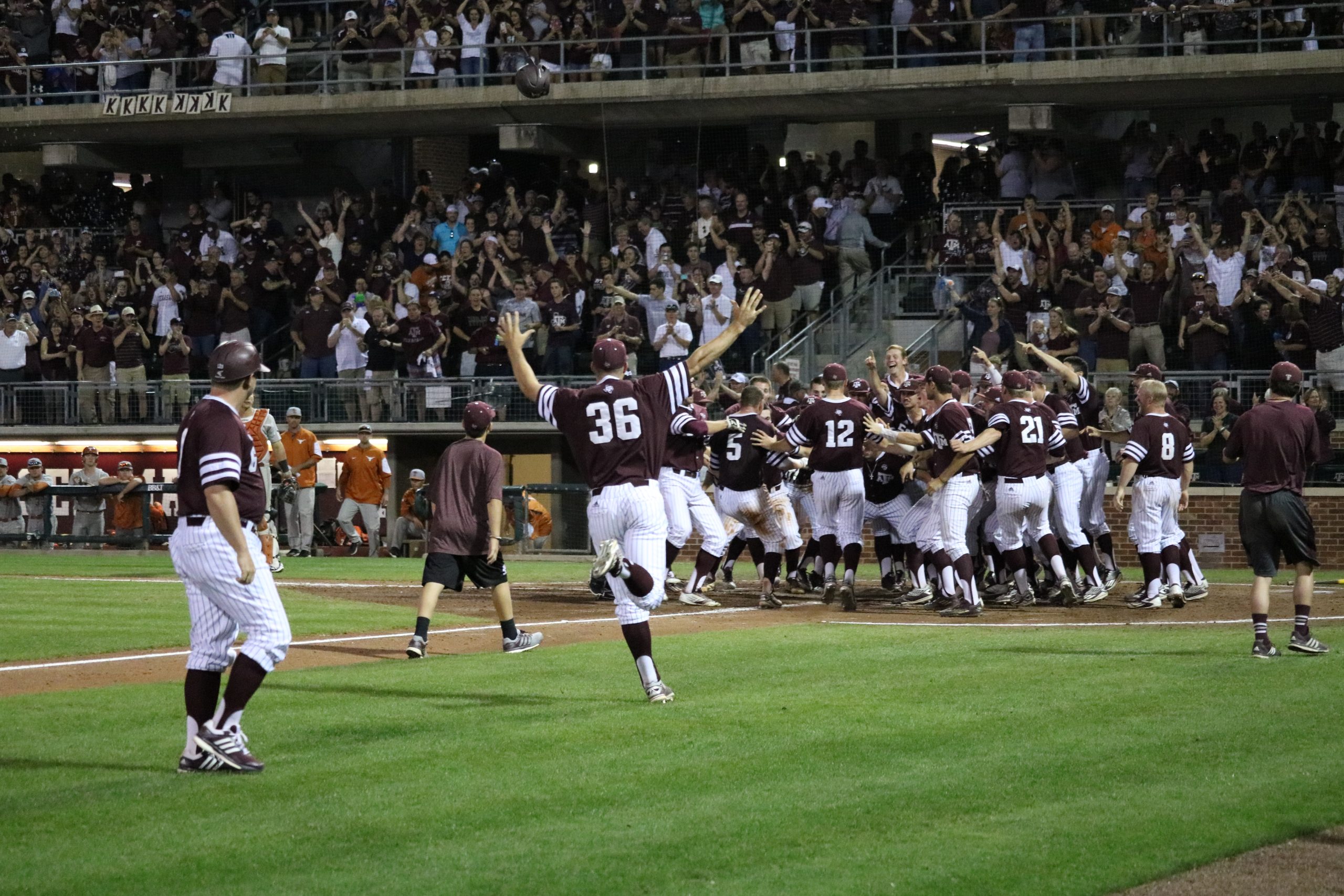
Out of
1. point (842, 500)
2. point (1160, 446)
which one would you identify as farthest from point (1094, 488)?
point (842, 500)

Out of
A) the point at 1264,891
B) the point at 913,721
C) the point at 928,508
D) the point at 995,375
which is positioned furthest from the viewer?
the point at 995,375

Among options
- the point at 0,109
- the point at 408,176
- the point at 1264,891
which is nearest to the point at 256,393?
the point at 408,176

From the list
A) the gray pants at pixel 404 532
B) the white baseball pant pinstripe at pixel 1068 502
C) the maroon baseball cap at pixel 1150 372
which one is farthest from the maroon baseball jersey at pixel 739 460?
the gray pants at pixel 404 532

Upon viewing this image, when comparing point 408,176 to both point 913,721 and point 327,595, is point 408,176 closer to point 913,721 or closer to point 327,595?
point 327,595

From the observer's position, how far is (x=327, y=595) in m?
18.2

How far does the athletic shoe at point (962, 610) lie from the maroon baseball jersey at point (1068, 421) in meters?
2.17

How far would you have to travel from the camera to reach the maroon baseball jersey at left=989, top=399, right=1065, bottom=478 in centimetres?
1591

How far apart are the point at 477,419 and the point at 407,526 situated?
44.2 ft

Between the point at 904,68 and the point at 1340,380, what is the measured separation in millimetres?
9865

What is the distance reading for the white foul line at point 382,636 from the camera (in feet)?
39.9

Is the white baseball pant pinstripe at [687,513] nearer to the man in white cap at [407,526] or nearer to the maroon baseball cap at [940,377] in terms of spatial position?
the maroon baseball cap at [940,377]

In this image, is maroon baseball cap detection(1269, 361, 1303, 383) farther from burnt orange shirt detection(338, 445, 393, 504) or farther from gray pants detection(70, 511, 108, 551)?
gray pants detection(70, 511, 108, 551)

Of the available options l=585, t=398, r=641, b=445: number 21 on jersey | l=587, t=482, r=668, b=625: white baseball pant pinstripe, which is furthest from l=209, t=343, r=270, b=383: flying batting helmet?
l=587, t=482, r=668, b=625: white baseball pant pinstripe

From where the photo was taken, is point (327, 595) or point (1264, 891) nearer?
point (1264, 891)
